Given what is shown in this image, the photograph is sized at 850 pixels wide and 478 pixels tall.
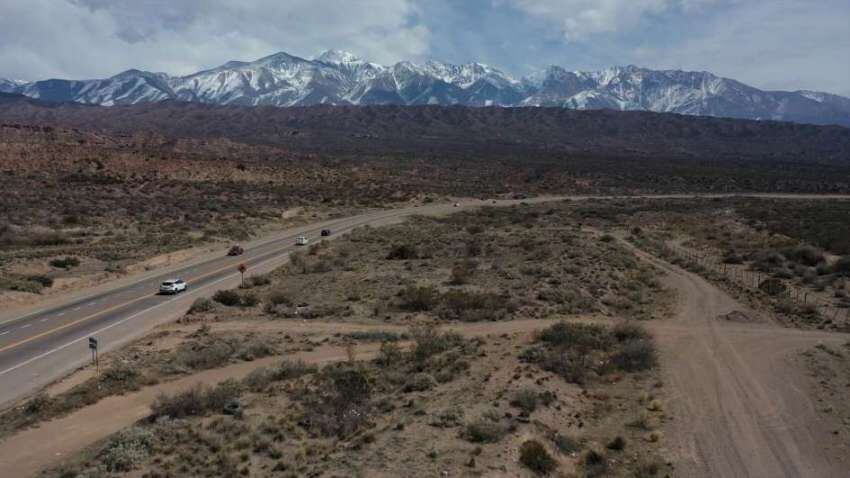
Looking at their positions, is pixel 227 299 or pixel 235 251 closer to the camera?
pixel 227 299

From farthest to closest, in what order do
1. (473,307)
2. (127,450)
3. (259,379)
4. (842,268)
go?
1. (842,268)
2. (473,307)
3. (259,379)
4. (127,450)

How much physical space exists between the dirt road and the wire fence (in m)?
4.42

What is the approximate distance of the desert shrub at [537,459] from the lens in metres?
15.1

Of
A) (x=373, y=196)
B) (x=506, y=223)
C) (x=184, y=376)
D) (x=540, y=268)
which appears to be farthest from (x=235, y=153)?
(x=184, y=376)

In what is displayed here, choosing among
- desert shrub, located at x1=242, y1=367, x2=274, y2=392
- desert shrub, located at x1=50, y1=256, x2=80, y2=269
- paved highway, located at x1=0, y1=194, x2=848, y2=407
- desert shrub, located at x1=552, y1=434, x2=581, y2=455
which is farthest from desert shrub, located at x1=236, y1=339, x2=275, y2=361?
desert shrub, located at x1=50, y1=256, x2=80, y2=269

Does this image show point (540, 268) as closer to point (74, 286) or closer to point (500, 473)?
point (500, 473)

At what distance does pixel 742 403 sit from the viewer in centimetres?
1988

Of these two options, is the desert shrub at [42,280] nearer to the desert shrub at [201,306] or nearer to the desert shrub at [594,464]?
the desert shrub at [201,306]

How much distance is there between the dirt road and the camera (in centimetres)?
1623

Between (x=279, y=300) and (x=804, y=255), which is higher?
(x=279, y=300)

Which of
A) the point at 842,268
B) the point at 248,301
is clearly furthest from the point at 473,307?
the point at 842,268

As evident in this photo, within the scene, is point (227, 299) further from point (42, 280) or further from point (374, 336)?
point (42, 280)

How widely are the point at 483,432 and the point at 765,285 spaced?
26943 mm

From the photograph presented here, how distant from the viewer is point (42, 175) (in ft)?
279
